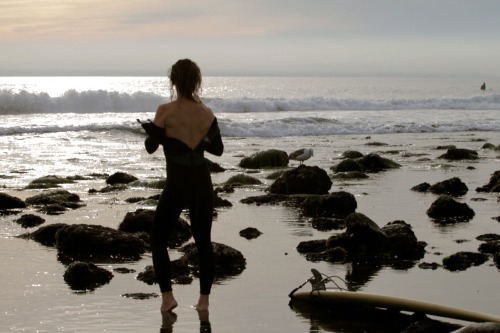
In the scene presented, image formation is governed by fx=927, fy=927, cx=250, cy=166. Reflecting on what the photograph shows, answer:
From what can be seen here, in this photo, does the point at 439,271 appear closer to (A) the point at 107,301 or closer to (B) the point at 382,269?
(B) the point at 382,269

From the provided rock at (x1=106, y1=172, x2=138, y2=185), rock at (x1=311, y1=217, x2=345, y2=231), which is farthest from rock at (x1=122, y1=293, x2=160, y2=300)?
rock at (x1=106, y1=172, x2=138, y2=185)

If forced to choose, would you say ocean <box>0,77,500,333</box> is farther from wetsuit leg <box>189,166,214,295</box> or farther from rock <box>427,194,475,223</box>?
wetsuit leg <box>189,166,214,295</box>

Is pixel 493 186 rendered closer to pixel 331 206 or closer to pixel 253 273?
pixel 331 206

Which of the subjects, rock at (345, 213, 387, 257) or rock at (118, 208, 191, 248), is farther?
rock at (118, 208, 191, 248)

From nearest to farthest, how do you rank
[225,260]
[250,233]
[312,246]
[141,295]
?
[141,295] → [225,260] → [312,246] → [250,233]

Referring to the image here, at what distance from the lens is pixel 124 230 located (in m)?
13.4

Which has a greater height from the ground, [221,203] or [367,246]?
[367,246]

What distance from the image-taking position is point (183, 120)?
27.7 feet

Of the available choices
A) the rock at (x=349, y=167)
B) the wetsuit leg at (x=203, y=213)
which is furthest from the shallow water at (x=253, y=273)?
the rock at (x=349, y=167)

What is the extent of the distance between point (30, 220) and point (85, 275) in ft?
14.9

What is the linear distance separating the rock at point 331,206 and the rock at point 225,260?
4.63 metres

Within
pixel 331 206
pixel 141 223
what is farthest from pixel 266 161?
pixel 141 223

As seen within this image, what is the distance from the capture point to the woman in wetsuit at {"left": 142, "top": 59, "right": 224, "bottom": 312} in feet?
27.6

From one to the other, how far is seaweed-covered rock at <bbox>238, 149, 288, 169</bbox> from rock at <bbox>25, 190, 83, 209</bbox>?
852cm
